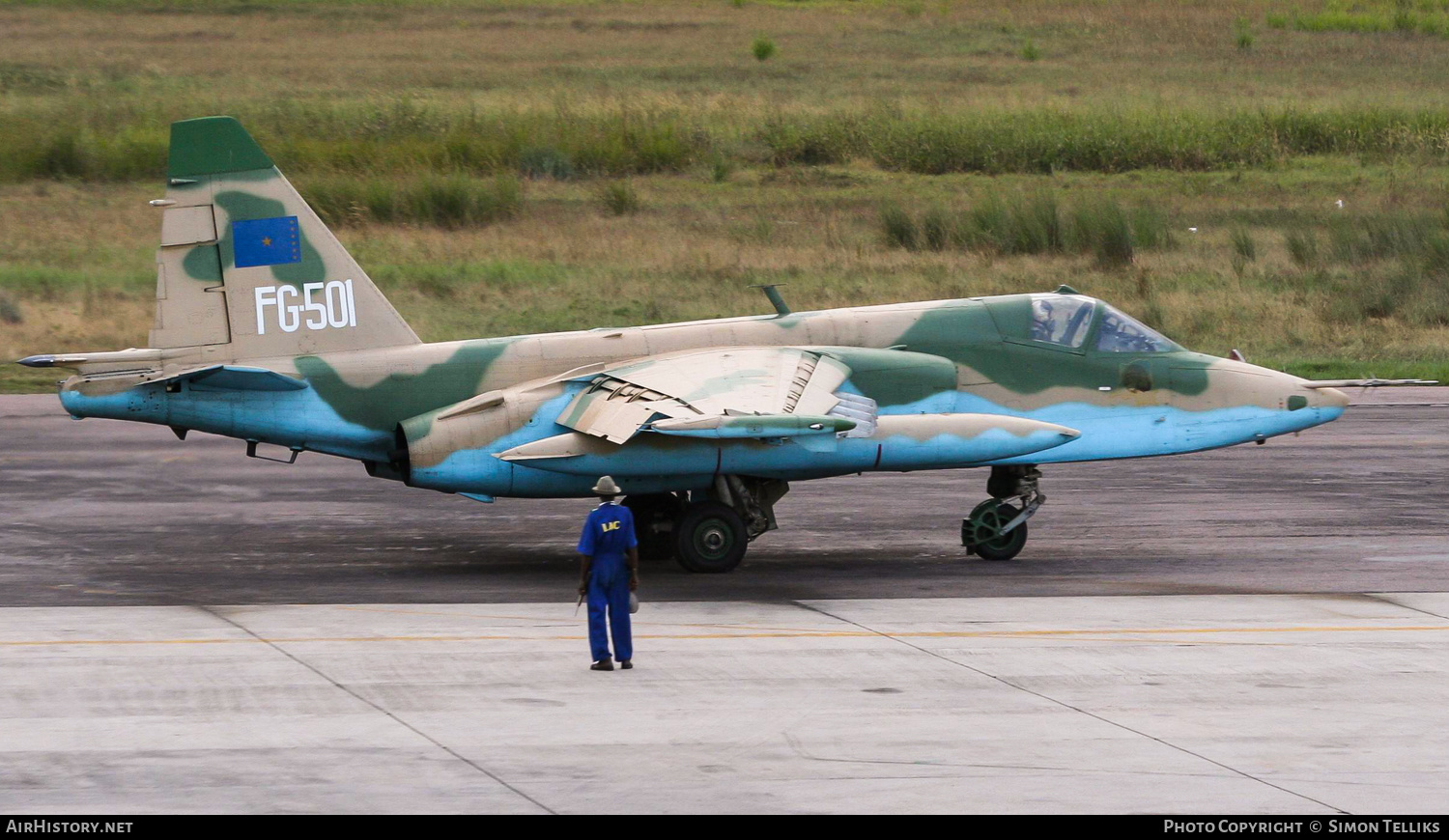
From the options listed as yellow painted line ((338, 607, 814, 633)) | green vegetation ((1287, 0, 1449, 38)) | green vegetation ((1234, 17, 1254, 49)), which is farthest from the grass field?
yellow painted line ((338, 607, 814, 633))

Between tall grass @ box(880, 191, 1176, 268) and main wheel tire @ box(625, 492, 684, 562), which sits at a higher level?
tall grass @ box(880, 191, 1176, 268)

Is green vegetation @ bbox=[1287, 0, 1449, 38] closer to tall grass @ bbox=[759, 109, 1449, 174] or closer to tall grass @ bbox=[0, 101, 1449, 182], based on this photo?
tall grass @ bbox=[0, 101, 1449, 182]

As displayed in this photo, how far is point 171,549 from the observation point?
18.6 m

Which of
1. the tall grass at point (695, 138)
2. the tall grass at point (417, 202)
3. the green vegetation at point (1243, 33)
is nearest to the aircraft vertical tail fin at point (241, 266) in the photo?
the tall grass at point (417, 202)

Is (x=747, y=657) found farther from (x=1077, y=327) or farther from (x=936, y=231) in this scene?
(x=936, y=231)

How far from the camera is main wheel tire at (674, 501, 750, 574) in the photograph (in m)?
17.1

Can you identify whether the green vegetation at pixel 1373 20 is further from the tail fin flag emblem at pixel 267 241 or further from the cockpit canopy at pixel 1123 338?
the tail fin flag emblem at pixel 267 241

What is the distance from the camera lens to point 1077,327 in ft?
60.3

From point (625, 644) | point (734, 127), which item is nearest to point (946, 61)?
point (734, 127)

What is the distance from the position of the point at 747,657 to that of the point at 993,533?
16.5ft

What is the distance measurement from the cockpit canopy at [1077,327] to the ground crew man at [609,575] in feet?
21.6

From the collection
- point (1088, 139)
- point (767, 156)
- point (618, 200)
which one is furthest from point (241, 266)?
point (1088, 139)

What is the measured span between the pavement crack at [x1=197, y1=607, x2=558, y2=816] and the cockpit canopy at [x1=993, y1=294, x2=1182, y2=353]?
8295mm

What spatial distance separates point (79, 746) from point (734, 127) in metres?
47.3
